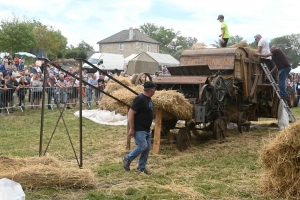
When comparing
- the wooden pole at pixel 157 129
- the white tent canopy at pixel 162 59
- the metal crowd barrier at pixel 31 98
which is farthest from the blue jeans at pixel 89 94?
the white tent canopy at pixel 162 59

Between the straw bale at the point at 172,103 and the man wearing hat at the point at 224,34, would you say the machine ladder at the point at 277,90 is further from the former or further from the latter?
the straw bale at the point at 172,103

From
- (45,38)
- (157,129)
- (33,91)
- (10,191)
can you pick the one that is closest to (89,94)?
(33,91)

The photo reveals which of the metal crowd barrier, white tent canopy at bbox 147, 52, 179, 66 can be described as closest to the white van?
white tent canopy at bbox 147, 52, 179, 66

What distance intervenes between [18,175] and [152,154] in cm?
359

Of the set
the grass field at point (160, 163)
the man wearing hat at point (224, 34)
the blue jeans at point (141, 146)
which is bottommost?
the grass field at point (160, 163)

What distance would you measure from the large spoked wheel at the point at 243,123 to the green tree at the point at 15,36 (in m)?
35.7

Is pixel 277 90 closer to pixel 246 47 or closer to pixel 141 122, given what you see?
pixel 246 47

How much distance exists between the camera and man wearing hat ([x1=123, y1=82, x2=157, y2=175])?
23.1 ft

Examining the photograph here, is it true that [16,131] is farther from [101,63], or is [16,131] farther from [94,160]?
[101,63]

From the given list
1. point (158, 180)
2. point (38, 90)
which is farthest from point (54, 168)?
point (38, 90)

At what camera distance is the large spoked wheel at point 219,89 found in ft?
32.4

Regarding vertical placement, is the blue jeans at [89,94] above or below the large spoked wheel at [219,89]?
below

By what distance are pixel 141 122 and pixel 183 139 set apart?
2561mm

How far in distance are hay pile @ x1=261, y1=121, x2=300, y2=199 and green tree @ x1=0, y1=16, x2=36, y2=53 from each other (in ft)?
135
